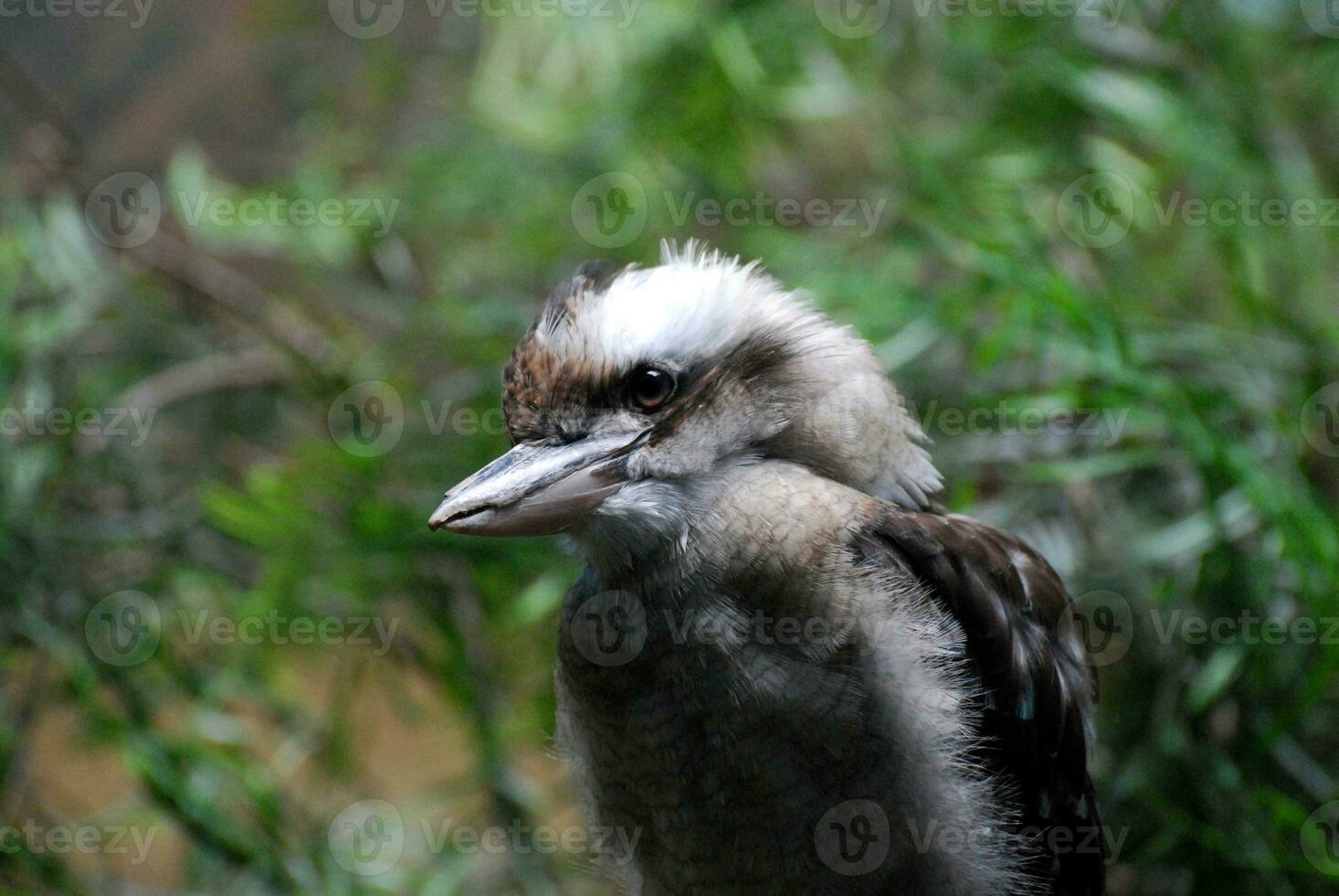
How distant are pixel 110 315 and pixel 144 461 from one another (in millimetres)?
355

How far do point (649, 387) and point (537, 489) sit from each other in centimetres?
16

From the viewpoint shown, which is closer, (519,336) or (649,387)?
(649,387)

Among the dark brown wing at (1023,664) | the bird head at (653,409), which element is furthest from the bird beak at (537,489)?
the dark brown wing at (1023,664)

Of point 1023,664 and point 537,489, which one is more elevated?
point 537,489

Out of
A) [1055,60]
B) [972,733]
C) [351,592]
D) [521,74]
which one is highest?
[521,74]

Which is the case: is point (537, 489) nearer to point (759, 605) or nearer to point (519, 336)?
point (759, 605)

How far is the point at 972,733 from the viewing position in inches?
47.3

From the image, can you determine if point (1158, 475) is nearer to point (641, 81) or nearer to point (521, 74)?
point (641, 81)

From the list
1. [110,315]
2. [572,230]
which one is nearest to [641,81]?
[572,230]

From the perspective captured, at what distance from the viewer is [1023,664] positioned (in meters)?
1.26

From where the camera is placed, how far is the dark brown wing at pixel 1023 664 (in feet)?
3.95

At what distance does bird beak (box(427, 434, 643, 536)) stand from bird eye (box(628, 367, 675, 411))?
40mm

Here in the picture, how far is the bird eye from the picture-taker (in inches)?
46.1

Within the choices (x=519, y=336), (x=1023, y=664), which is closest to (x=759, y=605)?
(x=1023, y=664)
